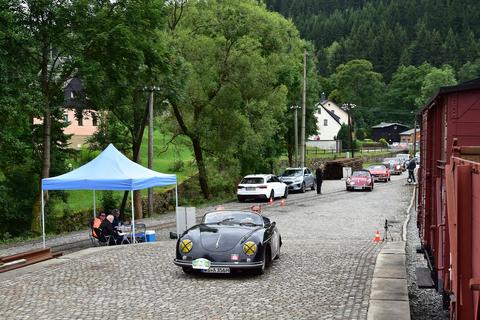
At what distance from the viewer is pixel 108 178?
1698cm

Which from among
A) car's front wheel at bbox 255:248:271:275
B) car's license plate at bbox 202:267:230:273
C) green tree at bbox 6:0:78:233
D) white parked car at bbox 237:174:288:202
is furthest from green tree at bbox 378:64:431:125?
car's license plate at bbox 202:267:230:273

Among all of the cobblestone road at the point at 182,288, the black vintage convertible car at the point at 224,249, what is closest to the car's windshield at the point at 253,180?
the cobblestone road at the point at 182,288

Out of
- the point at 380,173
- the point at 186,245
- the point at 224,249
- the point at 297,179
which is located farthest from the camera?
the point at 380,173

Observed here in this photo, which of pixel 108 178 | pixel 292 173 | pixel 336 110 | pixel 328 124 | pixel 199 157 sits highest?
pixel 336 110

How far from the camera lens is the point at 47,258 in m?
14.0

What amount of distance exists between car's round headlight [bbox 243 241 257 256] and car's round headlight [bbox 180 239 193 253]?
40.4 inches

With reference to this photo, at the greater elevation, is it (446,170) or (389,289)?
(446,170)

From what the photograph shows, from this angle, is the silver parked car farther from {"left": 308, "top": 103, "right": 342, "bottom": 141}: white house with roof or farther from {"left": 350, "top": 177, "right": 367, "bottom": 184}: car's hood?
{"left": 308, "top": 103, "right": 342, "bottom": 141}: white house with roof

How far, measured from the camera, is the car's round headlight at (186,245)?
11.0 m

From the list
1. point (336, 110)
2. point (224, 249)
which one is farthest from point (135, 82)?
point (336, 110)

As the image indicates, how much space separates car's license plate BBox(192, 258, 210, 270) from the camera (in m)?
10.8

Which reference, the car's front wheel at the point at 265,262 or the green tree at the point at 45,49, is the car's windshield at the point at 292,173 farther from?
the car's front wheel at the point at 265,262

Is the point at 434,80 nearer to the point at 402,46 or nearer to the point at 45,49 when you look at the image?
the point at 402,46

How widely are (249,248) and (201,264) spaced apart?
95cm
